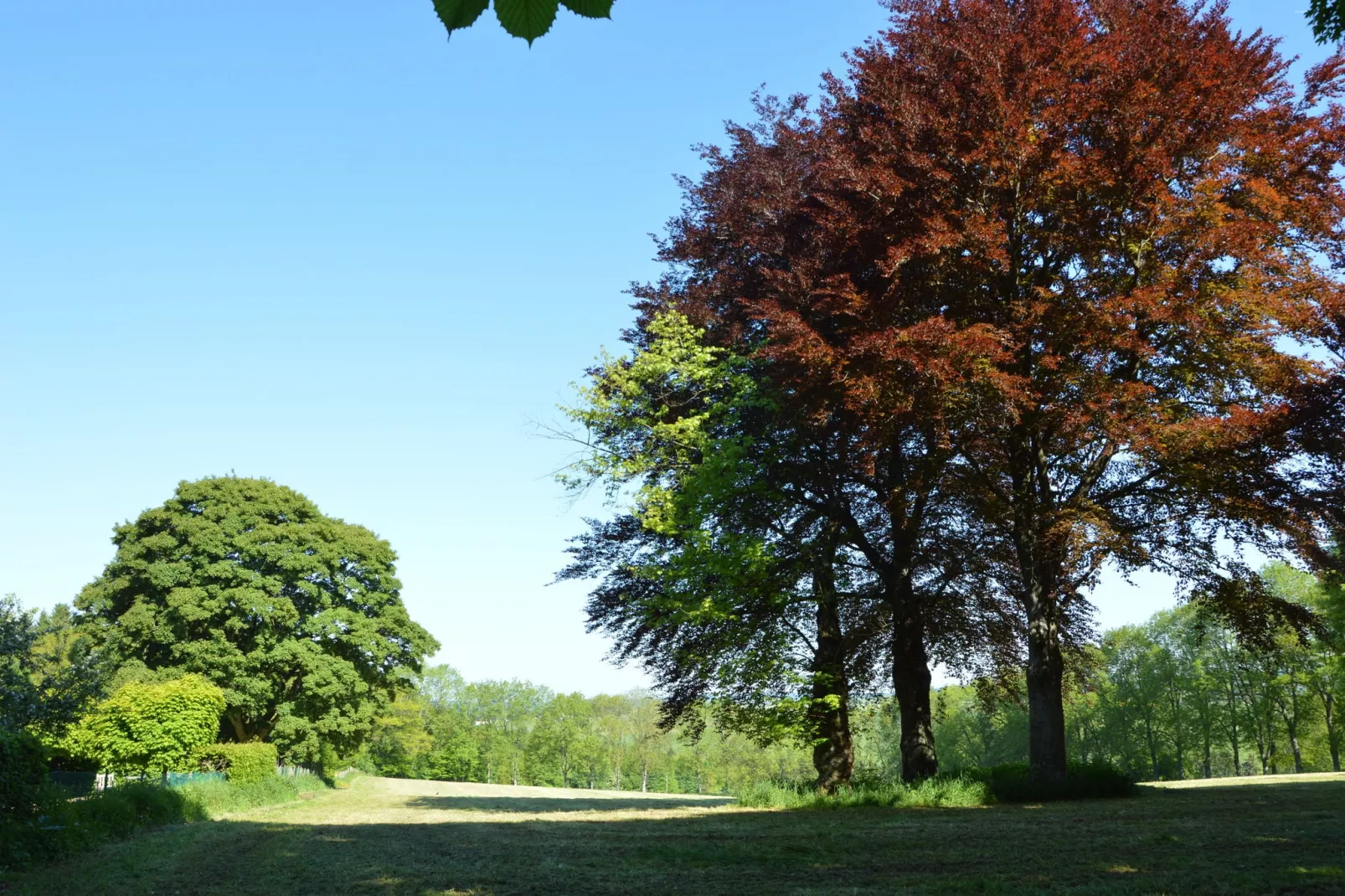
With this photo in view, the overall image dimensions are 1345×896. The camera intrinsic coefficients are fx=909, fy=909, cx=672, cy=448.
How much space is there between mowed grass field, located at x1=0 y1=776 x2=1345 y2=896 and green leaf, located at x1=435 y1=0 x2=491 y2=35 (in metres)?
6.51

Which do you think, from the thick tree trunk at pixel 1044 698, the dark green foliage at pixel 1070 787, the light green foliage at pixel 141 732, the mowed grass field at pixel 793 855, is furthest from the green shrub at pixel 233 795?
the thick tree trunk at pixel 1044 698

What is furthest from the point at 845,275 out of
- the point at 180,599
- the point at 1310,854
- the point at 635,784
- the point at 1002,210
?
the point at 635,784

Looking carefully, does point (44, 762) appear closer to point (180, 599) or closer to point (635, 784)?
point (180, 599)

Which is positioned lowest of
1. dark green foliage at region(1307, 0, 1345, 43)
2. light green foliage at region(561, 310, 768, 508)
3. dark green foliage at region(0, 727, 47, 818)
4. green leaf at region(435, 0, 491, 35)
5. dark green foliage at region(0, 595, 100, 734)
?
dark green foliage at region(0, 727, 47, 818)

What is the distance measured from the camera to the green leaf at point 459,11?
142cm

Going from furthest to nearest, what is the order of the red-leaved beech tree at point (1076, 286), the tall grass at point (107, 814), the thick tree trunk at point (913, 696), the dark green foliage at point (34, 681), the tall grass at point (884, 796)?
1. the thick tree trunk at point (913, 696)
2. the tall grass at point (884, 796)
3. the red-leaved beech tree at point (1076, 286)
4. the dark green foliage at point (34, 681)
5. the tall grass at point (107, 814)

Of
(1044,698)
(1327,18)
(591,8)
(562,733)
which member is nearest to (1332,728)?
(1044,698)

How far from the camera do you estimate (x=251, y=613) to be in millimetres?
31969

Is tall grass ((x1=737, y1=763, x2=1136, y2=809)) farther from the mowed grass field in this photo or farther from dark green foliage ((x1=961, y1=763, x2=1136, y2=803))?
the mowed grass field

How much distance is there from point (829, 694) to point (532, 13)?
1723cm

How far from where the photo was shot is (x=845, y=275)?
1526 cm

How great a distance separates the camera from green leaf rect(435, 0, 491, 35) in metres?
1.42

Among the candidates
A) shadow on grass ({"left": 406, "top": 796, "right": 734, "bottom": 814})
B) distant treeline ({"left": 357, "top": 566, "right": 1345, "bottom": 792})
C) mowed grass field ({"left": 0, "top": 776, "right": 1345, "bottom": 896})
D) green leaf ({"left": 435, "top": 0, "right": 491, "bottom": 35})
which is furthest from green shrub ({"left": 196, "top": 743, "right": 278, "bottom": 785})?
green leaf ({"left": 435, "top": 0, "right": 491, "bottom": 35})

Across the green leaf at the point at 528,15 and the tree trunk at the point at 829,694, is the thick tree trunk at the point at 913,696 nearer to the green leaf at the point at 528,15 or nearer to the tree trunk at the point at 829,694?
the tree trunk at the point at 829,694
